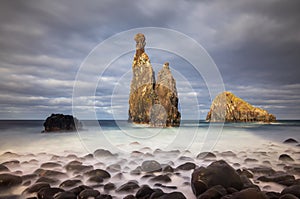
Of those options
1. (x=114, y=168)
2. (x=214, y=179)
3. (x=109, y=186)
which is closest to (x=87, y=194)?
(x=109, y=186)

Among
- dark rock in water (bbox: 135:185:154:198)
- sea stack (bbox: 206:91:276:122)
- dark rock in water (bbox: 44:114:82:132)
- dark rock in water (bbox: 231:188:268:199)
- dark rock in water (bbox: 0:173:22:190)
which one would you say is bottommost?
dark rock in water (bbox: 0:173:22:190)

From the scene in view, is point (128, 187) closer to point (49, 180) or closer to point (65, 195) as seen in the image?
point (65, 195)

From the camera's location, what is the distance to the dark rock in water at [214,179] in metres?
3.00

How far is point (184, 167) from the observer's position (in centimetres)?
446

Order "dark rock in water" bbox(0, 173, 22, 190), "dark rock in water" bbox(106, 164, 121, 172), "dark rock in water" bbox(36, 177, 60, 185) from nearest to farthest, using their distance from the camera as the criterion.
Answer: "dark rock in water" bbox(0, 173, 22, 190) → "dark rock in water" bbox(36, 177, 60, 185) → "dark rock in water" bbox(106, 164, 121, 172)

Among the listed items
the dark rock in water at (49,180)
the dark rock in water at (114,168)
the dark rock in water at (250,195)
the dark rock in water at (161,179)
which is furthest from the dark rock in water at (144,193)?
the dark rock in water at (49,180)

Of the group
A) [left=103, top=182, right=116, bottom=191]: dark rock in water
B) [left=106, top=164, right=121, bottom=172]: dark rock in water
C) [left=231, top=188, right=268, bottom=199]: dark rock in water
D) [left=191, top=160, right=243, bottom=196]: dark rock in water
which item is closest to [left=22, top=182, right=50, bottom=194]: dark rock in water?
[left=103, top=182, right=116, bottom=191]: dark rock in water

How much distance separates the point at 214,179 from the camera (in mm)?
3035

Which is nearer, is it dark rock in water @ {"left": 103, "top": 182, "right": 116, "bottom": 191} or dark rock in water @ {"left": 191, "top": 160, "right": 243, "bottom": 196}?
dark rock in water @ {"left": 191, "top": 160, "right": 243, "bottom": 196}

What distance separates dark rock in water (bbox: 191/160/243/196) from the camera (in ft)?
9.86

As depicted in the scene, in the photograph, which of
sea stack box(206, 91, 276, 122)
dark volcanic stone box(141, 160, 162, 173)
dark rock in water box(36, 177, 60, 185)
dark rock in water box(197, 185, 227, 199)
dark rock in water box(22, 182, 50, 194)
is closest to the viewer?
dark rock in water box(197, 185, 227, 199)

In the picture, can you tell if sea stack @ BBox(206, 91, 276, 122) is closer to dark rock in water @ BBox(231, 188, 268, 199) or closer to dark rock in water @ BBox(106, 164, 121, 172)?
dark rock in water @ BBox(106, 164, 121, 172)

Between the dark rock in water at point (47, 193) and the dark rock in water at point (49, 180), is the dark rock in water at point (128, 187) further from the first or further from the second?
the dark rock in water at point (49, 180)

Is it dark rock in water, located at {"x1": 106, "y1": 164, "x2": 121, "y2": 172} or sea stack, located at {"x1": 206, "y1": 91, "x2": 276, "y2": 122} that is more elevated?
sea stack, located at {"x1": 206, "y1": 91, "x2": 276, "y2": 122}
